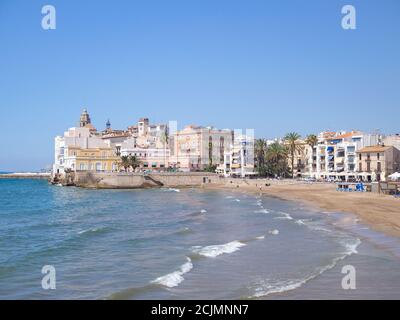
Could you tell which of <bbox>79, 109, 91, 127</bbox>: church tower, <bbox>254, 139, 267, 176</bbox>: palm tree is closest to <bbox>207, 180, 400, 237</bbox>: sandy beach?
<bbox>254, 139, 267, 176</bbox>: palm tree

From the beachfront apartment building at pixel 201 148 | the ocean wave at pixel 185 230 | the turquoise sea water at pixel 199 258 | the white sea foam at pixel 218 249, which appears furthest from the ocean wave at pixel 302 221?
the beachfront apartment building at pixel 201 148

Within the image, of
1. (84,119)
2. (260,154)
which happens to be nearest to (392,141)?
(260,154)

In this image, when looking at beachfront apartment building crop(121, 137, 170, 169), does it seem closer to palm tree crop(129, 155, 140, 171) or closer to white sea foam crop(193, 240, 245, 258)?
palm tree crop(129, 155, 140, 171)

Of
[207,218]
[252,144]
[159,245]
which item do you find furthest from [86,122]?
[159,245]

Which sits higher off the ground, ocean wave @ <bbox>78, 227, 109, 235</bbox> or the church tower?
the church tower

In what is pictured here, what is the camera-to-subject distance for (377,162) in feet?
251

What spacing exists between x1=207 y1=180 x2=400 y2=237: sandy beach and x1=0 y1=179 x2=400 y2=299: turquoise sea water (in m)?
1.76

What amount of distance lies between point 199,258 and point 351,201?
32.4m

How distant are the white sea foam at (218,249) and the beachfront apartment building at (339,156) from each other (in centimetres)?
5950

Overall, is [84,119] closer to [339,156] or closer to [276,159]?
[276,159]

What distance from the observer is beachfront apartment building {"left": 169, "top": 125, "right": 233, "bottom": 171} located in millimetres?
119688

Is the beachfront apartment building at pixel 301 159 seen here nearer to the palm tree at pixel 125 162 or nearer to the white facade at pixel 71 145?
the palm tree at pixel 125 162
